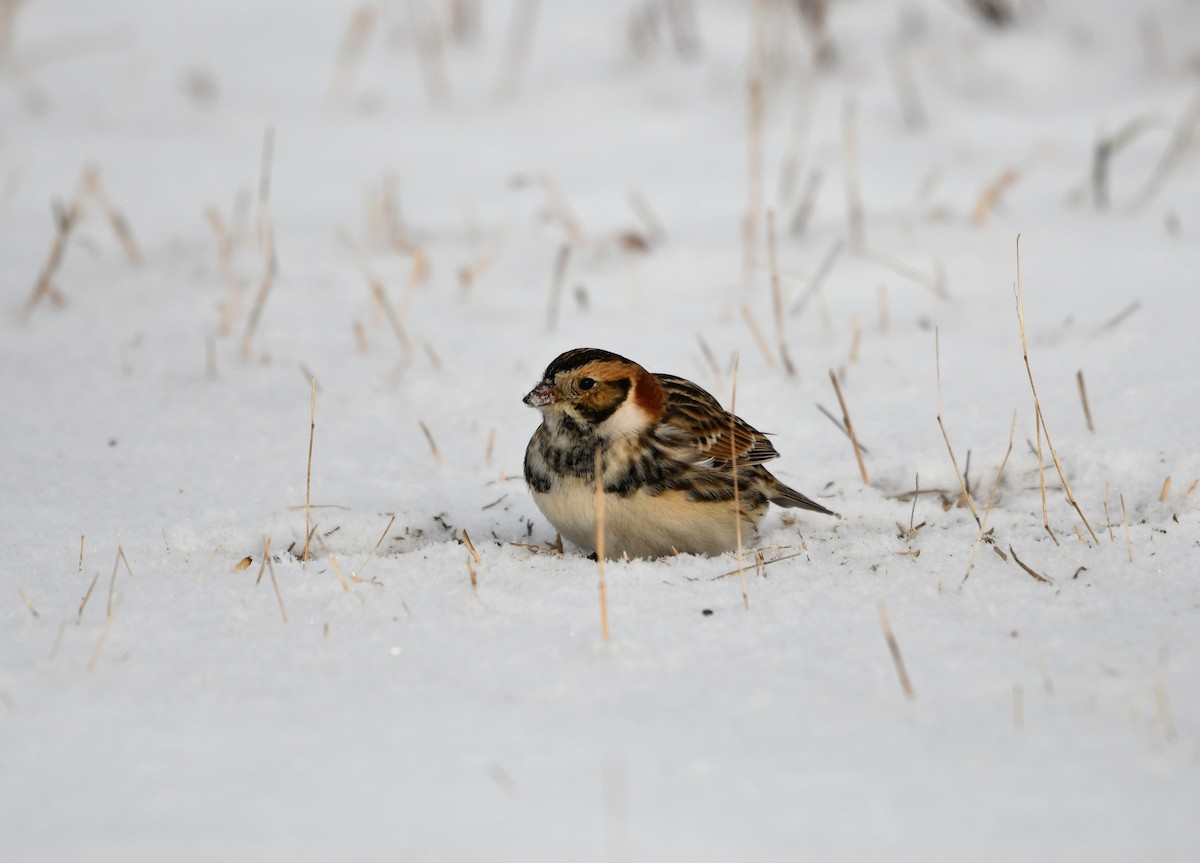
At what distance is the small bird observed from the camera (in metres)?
3.57

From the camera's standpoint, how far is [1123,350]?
495cm

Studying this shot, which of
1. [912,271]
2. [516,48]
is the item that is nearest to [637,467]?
[912,271]

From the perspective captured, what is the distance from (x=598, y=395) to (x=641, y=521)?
0.40 meters

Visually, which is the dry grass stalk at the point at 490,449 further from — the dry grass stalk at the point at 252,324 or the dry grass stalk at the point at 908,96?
the dry grass stalk at the point at 908,96

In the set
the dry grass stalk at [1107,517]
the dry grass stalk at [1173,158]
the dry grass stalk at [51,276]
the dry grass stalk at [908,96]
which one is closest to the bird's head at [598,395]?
the dry grass stalk at [1107,517]

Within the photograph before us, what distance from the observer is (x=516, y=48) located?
9.98 meters

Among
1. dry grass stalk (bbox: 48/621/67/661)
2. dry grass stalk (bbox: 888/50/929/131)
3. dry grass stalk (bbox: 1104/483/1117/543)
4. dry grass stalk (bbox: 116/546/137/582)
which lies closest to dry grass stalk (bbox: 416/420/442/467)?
dry grass stalk (bbox: 116/546/137/582)

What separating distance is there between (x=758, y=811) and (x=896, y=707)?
1.57 feet

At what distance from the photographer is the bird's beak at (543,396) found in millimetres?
3734

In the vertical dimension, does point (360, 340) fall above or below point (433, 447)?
above

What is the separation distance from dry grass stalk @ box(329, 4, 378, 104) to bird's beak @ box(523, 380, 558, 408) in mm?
5731

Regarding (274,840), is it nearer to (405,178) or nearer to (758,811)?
(758,811)

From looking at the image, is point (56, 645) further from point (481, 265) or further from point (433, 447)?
point (481, 265)

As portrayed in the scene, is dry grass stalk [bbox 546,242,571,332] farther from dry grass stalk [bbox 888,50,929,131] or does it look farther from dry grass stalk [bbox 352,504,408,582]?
dry grass stalk [bbox 888,50,929,131]
